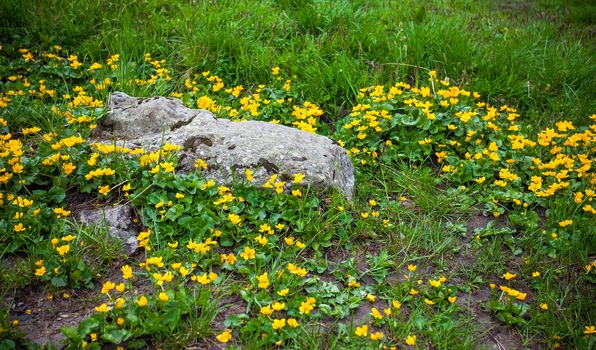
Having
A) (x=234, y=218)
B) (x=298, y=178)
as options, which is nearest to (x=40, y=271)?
(x=234, y=218)

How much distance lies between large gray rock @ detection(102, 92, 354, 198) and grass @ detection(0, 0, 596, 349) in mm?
160

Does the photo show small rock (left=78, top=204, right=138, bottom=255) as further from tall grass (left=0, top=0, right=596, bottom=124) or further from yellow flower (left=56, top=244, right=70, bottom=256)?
tall grass (left=0, top=0, right=596, bottom=124)

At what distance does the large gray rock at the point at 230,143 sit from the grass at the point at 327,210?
0.16 metres

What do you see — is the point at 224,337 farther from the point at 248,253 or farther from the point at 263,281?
the point at 248,253

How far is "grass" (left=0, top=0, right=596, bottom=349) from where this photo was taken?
8.89 feet

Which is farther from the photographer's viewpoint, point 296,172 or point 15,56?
point 15,56

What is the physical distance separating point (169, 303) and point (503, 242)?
2.25 meters

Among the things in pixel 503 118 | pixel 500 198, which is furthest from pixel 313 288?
pixel 503 118

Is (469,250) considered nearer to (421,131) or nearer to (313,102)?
(421,131)

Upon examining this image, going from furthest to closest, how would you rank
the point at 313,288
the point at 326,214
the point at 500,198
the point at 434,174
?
the point at 434,174 → the point at 500,198 → the point at 326,214 → the point at 313,288

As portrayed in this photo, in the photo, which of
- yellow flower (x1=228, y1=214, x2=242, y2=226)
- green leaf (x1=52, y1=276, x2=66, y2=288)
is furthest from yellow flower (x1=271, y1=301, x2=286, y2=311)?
green leaf (x1=52, y1=276, x2=66, y2=288)

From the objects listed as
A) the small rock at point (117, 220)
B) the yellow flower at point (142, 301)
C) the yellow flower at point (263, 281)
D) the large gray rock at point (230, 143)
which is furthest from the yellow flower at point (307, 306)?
the small rock at point (117, 220)

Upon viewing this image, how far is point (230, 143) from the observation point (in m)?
3.61

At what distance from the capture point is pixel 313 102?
483 centimetres
